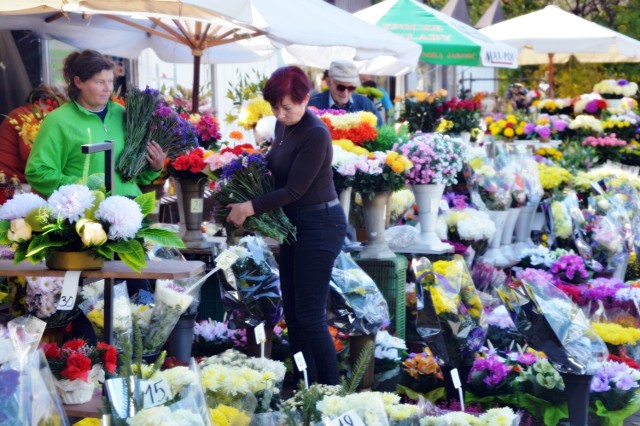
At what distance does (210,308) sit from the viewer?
5570 millimetres

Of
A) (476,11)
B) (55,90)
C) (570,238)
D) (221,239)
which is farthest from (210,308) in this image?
(476,11)

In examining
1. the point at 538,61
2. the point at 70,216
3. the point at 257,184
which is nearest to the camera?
the point at 70,216

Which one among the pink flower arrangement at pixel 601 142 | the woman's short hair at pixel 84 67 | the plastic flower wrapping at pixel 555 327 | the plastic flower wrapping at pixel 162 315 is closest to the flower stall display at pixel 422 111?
the pink flower arrangement at pixel 601 142

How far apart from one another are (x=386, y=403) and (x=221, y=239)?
2.78 m

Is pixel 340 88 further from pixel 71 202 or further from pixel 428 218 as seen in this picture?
pixel 71 202

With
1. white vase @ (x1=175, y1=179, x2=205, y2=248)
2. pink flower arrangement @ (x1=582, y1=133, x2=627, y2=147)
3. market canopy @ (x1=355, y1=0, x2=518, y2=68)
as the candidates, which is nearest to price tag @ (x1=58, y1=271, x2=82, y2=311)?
white vase @ (x1=175, y1=179, x2=205, y2=248)

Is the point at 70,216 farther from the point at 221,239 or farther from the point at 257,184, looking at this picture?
A: the point at 221,239

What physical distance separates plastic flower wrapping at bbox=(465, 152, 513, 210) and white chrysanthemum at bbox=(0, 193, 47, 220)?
4341 mm

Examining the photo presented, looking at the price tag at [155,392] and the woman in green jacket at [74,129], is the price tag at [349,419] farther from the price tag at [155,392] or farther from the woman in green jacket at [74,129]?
the woman in green jacket at [74,129]

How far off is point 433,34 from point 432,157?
149 inches

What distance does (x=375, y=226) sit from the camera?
5.75 meters

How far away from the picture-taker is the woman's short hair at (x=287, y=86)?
4.15 meters

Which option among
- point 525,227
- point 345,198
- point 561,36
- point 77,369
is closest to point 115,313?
point 77,369

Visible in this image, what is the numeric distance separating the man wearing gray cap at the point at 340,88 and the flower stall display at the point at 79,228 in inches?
132
